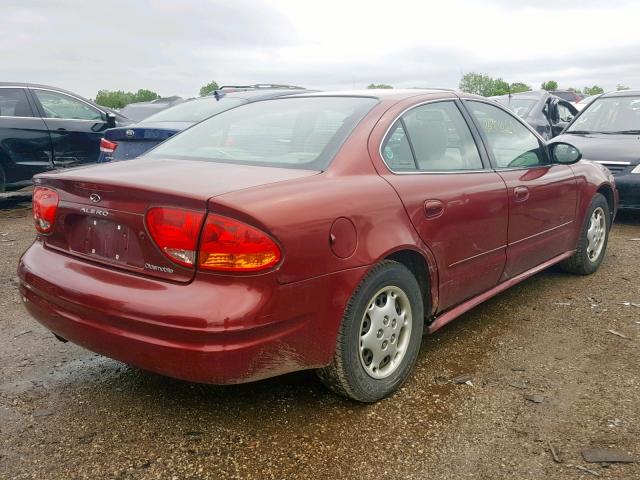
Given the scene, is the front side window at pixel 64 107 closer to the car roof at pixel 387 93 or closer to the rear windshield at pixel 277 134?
the rear windshield at pixel 277 134

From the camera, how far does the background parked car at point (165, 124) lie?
6.35 m

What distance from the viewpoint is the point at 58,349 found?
3604mm

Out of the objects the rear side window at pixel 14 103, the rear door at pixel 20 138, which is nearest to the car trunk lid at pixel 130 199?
the rear door at pixel 20 138

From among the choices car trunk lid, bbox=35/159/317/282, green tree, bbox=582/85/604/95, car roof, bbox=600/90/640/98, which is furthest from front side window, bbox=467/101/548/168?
green tree, bbox=582/85/604/95

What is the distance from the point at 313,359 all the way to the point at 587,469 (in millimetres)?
1141

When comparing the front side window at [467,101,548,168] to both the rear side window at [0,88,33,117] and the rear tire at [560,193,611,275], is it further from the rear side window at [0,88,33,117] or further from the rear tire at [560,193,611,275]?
the rear side window at [0,88,33,117]

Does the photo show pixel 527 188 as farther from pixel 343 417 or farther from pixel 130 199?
pixel 130 199

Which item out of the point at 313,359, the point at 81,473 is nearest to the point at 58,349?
the point at 81,473

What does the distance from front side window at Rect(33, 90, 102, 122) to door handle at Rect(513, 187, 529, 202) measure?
22.6 feet

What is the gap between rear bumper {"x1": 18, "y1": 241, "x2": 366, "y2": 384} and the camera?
2285 mm

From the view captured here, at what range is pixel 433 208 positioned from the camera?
121 inches

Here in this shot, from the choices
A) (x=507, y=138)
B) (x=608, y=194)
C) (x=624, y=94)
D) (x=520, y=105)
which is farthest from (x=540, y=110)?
(x=507, y=138)

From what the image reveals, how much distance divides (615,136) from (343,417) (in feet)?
20.0

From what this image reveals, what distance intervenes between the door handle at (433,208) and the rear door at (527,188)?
30.4 inches
